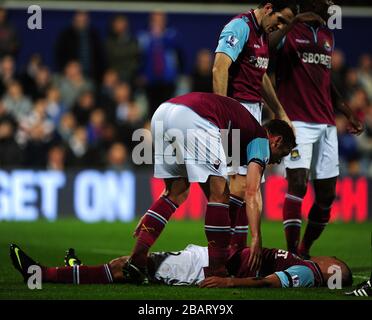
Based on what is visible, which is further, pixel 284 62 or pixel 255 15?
pixel 284 62

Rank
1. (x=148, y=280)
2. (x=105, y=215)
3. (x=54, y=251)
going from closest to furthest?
(x=148, y=280) < (x=54, y=251) < (x=105, y=215)

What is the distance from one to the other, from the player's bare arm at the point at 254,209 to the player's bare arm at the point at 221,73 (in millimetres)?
1113

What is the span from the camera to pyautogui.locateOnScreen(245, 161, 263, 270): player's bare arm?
6.56m

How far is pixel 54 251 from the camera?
9805 millimetres

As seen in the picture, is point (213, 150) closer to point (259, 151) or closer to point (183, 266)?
point (259, 151)

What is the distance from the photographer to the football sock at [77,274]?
6.80 metres

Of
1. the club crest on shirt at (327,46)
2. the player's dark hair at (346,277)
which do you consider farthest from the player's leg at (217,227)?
the club crest on shirt at (327,46)

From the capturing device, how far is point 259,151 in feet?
22.0

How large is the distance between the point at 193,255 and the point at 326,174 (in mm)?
2392

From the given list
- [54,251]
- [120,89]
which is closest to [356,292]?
[54,251]

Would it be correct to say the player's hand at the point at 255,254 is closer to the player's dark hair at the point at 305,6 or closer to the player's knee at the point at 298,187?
the player's knee at the point at 298,187

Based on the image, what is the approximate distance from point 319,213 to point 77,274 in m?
2.72

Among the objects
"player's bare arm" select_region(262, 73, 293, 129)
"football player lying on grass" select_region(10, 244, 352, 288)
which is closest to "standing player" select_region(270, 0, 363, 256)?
"player's bare arm" select_region(262, 73, 293, 129)
